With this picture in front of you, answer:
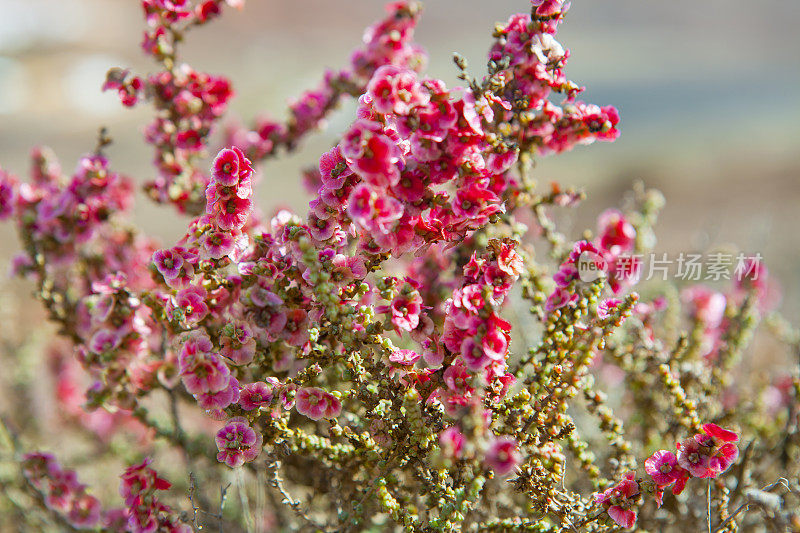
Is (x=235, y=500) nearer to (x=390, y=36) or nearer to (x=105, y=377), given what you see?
(x=105, y=377)

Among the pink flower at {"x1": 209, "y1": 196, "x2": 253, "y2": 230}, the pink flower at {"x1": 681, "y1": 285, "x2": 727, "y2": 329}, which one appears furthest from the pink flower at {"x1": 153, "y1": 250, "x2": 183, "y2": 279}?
the pink flower at {"x1": 681, "y1": 285, "x2": 727, "y2": 329}

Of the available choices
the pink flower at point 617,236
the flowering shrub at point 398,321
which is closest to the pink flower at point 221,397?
the flowering shrub at point 398,321

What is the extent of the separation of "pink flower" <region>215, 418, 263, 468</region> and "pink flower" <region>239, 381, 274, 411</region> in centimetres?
3

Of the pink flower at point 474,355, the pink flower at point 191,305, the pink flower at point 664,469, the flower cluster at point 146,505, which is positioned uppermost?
the pink flower at point 191,305

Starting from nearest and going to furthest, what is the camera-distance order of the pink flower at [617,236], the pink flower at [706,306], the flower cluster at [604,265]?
the flower cluster at [604,265] < the pink flower at [617,236] < the pink flower at [706,306]

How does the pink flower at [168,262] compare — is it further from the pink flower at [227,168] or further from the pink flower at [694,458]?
the pink flower at [694,458]

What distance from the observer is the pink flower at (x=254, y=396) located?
3.99 ft

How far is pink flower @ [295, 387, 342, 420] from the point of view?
4.00 ft

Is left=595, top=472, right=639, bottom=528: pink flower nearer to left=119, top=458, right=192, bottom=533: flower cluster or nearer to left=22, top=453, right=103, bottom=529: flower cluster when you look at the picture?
left=119, top=458, right=192, bottom=533: flower cluster

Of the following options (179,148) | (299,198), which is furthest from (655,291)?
(299,198)

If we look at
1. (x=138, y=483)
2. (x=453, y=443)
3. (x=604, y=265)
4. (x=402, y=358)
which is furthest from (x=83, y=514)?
(x=604, y=265)

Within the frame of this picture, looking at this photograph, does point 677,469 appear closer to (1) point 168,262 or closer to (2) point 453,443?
(2) point 453,443

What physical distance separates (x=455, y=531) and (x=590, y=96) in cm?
1170

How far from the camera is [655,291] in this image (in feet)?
6.95
